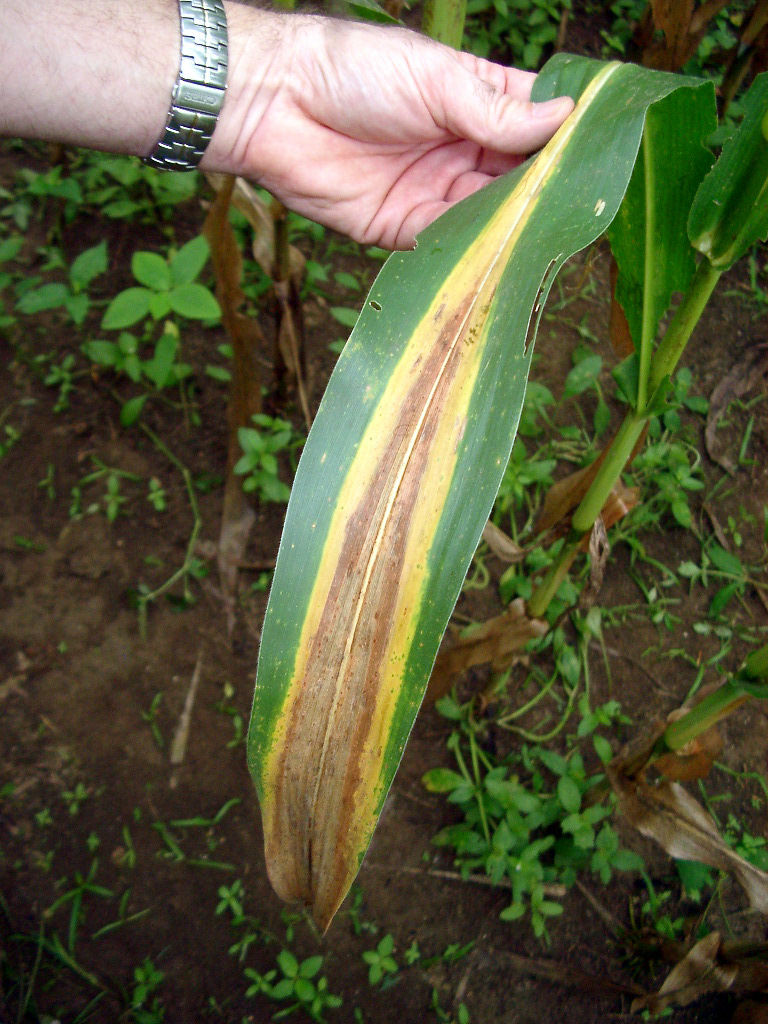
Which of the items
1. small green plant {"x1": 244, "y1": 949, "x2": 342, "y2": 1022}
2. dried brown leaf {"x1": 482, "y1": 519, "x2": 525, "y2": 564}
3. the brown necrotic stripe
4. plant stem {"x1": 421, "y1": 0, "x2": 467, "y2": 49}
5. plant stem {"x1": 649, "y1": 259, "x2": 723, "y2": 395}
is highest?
plant stem {"x1": 421, "y1": 0, "x2": 467, "y2": 49}

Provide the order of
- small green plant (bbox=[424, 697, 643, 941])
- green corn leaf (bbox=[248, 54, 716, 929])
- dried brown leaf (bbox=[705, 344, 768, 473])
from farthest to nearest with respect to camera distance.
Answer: dried brown leaf (bbox=[705, 344, 768, 473]) < small green plant (bbox=[424, 697, 643, 941]) < green corn leaf (bbox=[248, 54, 716, 929])

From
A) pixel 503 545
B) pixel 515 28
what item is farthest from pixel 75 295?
pixel 515 28

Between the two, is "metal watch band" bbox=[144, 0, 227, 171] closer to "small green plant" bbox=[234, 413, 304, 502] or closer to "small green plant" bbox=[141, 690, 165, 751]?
"small green plant" bbox=[234, 413, 304, 502]

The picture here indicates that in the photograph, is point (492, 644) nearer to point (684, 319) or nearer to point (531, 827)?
point (531, 827)

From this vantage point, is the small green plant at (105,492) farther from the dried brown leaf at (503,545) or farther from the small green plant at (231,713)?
the dried brown leaf at (503,545)

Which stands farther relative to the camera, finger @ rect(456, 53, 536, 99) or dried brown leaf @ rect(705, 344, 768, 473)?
dried brown leaf @ rect(705, 344, 768, 473)

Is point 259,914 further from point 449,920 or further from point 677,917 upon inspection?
point 677,917

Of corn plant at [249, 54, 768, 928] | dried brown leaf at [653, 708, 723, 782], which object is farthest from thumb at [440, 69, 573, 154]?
dried brown leaf at [653, 708, 723, 782]
